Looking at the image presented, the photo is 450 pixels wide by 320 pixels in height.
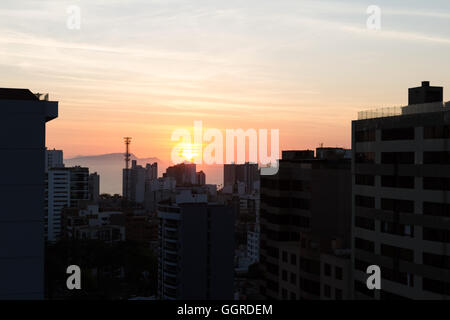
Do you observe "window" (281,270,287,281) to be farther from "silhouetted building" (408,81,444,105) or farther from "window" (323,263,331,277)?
"silhouetted building" (408,81,444,105)

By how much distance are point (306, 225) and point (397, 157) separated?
20.7m

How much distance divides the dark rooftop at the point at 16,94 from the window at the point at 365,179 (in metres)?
28.6

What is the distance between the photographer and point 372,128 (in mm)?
40250

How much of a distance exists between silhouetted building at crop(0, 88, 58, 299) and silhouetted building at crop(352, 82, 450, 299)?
25658mm

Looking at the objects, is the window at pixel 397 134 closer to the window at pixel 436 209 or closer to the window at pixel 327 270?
the window at pixel 436 209

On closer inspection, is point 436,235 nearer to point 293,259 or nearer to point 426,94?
point 426,94

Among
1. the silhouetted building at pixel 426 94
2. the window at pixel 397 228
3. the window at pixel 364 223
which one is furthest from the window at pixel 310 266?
the silhouetted building at pixel 426 94

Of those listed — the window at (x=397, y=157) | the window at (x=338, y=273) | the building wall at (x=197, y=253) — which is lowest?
the building wall at (x=197, y=253)

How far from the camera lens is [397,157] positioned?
123 feet

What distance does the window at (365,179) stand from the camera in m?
40.0

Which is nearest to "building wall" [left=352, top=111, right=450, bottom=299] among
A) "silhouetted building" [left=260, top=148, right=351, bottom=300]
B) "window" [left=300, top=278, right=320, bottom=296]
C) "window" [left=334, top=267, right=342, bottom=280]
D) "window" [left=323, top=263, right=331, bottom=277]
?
"window" [left=334, top=267, right=342, bottom=280]

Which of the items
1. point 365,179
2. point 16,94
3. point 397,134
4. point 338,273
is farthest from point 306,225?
point 16,94

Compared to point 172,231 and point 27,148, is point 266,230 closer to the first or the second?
point 172,231
